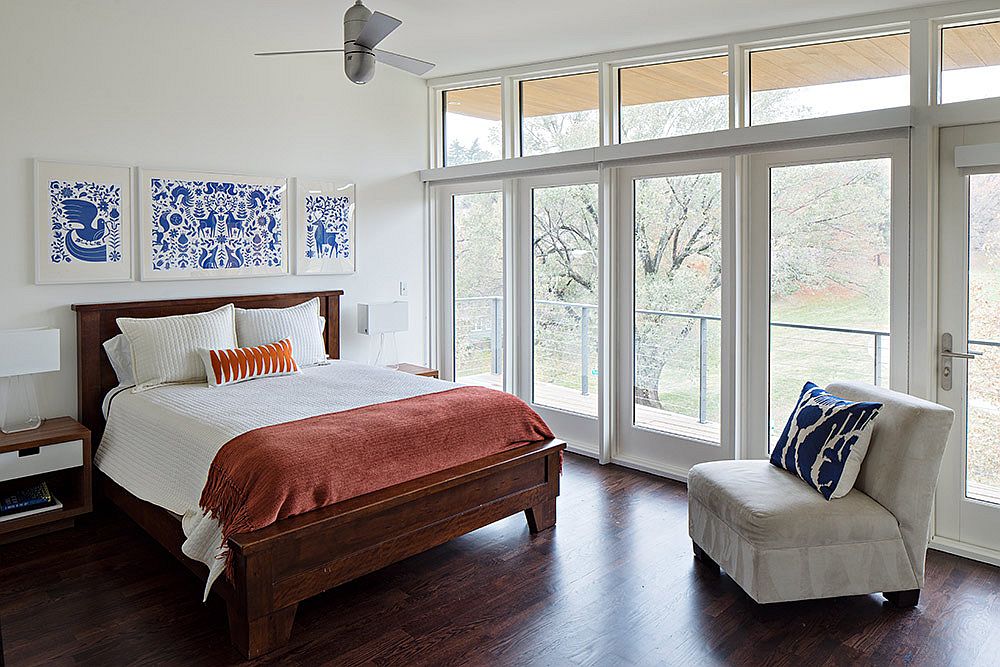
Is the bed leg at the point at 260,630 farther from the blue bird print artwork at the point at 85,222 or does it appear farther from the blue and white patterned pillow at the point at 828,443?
the blue bird print artwork at the point at 85,222

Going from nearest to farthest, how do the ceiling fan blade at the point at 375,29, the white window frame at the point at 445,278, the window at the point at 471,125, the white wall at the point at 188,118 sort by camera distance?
the ceiling fan blade at the point at 375,29 → the white wall at the point at 188,118 → the window at the point at 471,125 → the white window frame at the point at 445,278

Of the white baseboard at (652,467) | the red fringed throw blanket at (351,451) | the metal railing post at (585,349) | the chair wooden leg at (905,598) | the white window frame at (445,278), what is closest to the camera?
the red fringed throw blanket at (351,451)

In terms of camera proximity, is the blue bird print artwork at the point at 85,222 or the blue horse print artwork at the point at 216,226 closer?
the blue bird print artwork at the point at 85,222

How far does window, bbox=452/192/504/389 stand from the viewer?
5488 millimetres

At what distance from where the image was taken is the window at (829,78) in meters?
3.64

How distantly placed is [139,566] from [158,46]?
9.66ft

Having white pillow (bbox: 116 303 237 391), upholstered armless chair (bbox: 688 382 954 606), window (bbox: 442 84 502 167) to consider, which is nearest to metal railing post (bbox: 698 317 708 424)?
upholstered armless chair (bbox: 688 382 954 606)

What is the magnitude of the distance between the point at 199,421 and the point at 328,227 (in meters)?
2.28

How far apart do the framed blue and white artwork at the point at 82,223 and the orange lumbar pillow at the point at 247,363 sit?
2.53 ft

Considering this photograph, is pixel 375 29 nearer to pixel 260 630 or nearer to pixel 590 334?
pixel 260 630

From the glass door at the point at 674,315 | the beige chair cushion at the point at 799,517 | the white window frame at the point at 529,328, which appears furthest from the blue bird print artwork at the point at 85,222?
the beige chair cushion at the point at 799,517

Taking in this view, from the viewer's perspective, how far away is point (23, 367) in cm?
355

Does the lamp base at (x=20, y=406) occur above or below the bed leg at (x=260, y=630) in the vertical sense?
above

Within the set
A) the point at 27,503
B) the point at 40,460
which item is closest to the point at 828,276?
the point at 40,460
